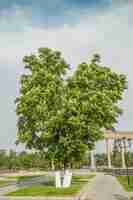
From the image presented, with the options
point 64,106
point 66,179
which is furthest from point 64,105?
point 66,179

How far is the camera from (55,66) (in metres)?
33.7

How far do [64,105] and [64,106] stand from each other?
82 mm

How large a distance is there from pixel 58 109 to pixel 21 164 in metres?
105

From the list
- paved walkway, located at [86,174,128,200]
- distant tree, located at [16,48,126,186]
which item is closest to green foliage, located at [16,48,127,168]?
distant tree, located at [16,48,126,186]

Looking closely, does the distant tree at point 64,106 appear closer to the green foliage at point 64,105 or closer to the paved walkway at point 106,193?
the green foliage at point 64,105

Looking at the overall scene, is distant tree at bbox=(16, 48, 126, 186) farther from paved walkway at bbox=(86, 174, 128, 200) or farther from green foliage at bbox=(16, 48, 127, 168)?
paved walkway at bbox=(86, 174, 128, 200)

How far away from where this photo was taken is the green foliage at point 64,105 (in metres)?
30.9

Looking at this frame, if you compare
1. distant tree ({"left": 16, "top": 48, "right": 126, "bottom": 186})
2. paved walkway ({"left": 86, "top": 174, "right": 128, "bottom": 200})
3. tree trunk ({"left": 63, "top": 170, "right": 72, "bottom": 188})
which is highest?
distant tree ({"left": 16, "top": 48, "right": 126, "bottom": 186})

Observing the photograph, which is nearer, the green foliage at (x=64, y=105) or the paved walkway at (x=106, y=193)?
the paved walkway at (x=106, y=193)

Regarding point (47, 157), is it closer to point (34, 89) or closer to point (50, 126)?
point (50, 126)

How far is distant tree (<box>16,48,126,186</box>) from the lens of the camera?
30875 millimetres

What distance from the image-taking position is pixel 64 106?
101 ft

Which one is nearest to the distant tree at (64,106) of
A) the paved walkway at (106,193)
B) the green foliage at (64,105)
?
the green foliage at (64,105)

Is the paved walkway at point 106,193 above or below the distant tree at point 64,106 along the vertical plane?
below
